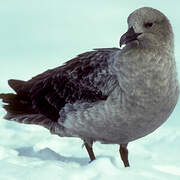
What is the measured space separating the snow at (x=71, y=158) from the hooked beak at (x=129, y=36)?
4.92ft

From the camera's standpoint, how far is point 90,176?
22.4 ft

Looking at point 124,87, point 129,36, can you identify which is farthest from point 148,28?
point 124,87

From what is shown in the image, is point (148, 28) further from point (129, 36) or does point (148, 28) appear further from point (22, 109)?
point (22, 109)

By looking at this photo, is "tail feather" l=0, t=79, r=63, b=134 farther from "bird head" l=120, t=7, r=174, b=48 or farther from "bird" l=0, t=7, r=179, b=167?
"bird head" l=120, t=7, r=174, b=48

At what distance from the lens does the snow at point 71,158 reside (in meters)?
6.87

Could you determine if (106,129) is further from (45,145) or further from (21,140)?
(21,140)

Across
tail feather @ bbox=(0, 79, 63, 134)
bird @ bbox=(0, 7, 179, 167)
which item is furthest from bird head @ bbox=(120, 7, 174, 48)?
tail feather @ bbox=(0, 79, 63, 134)

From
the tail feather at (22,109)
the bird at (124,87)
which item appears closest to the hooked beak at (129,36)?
→ the bird at (124,87)

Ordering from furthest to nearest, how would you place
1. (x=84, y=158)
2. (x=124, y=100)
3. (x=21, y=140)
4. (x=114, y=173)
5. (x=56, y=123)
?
(x=21, y=140) < (x=84, y=158) < (x=56, y=123) < (x=124, y=100) < (x=114, y=173)

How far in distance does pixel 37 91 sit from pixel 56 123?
65 cm

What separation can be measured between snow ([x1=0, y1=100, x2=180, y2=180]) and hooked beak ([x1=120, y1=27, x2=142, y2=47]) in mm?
1501

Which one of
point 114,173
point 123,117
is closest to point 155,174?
point 114,173

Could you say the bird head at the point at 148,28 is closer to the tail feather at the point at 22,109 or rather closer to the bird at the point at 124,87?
the bird at the point at 124,87

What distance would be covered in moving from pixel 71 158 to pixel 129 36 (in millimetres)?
2619
